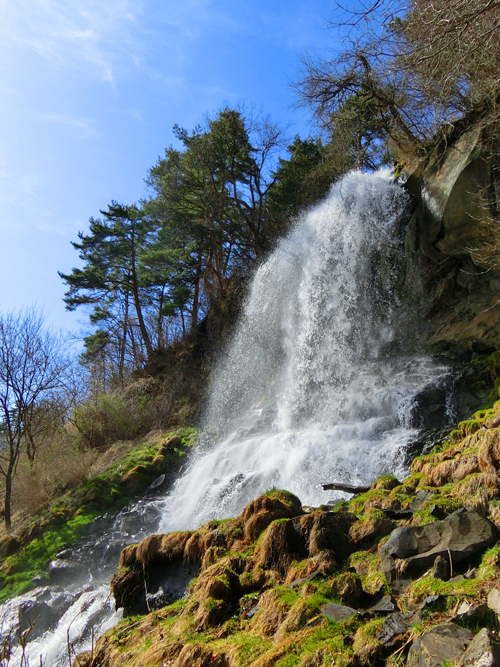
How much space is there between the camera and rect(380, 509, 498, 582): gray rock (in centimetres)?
371

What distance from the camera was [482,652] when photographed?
2.34 m

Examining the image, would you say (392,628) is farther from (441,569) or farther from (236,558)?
(236,558)

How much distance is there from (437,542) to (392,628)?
1197mm

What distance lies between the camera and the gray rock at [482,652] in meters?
2.28

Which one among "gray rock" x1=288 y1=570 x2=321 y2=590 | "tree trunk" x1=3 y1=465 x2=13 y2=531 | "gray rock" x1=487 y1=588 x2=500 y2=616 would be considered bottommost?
"gray rock" x1=487 y1=588 x2=500 y2=616

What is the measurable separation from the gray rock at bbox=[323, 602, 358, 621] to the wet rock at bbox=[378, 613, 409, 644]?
0.38 meters

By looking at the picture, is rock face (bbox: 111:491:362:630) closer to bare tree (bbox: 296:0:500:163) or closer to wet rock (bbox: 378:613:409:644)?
wet rock (bbox: 378:613:409:644)

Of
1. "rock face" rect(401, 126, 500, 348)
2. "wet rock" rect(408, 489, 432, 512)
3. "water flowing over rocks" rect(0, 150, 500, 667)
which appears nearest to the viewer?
"water flowing over rocks" rect(0, 150, 500, 667)

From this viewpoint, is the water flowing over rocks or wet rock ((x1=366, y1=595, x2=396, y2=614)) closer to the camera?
wet rock ((x1=366, y1=595, x2=396, y2=614))

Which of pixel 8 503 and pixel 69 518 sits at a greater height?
pixel 8 503

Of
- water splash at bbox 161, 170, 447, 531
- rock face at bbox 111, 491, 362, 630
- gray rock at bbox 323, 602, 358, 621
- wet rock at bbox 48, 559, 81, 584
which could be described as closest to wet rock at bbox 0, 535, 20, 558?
wet rock at bbox 48, 559, 81, 584

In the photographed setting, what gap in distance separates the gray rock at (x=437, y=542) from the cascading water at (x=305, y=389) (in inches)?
175

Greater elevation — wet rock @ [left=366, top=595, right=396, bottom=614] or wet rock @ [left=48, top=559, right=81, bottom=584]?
wet rock @ [left=48, top=559, right=81, bottom=584]

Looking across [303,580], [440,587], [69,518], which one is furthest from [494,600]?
[69,518]
